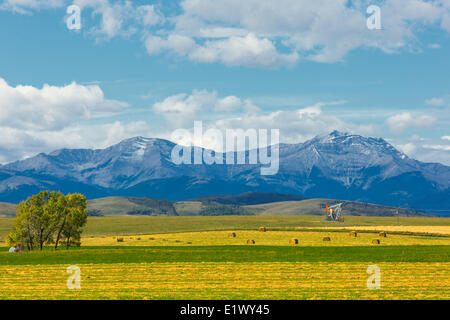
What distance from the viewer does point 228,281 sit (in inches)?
1687

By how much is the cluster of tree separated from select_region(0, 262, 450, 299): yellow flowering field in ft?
128

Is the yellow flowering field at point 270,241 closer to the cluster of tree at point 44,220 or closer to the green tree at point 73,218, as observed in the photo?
the green tree at point 73,218

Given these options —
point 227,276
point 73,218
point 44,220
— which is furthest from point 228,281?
point 44,220

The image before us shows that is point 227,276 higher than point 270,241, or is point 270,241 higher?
point 227,276

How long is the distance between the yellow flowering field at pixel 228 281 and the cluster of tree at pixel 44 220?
1539 inches

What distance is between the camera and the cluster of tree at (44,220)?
96125 millimetres

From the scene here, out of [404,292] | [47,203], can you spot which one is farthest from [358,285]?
[47,203]

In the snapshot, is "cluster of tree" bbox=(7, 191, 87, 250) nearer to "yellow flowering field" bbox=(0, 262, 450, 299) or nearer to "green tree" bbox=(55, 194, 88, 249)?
"green tree" bbox=(55, 194, 88, 249)

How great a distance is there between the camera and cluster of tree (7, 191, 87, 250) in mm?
96125

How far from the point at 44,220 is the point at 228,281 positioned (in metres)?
62.2

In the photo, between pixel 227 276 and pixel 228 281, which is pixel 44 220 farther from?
pixel 228 281
